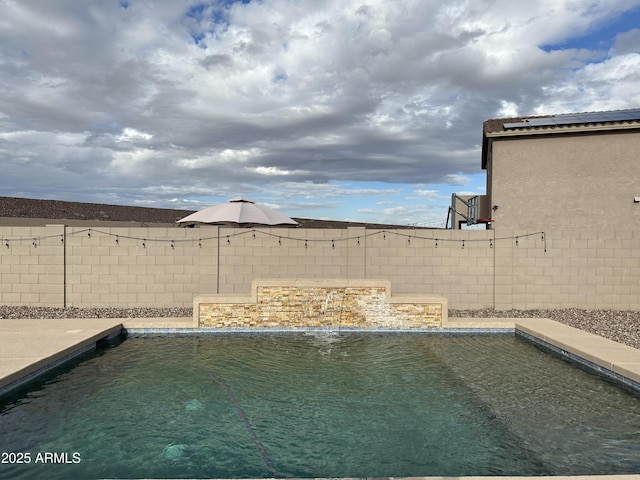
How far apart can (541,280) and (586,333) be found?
3342mm

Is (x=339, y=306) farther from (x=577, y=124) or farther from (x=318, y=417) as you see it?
(x=577, y=124)

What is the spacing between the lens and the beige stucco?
15727mm

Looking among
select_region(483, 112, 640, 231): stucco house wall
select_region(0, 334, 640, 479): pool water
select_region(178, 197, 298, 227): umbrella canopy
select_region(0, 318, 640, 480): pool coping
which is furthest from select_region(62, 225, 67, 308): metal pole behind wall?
select_region(483, 112, 640, 231): stucco house wall

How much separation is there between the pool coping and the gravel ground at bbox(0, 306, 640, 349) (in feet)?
3.01

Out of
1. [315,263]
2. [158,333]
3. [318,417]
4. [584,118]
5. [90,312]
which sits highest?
[584,118]

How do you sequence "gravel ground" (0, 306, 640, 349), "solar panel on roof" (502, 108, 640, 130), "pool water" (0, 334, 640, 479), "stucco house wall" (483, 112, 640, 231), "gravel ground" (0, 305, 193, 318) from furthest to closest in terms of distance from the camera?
"solar panel on roof" (502, 108, 640, 130) < "stucco house wall" (483, 112, 640, 231) < "gravel ground" (0, 305, 193, 318) < "gravel ground" (0, 306, 640, 349) < "pool water" (0, 334, 640, 479)

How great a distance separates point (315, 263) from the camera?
44.8 ft

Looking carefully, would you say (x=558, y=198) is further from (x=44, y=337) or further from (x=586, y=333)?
(x=44, y=337)

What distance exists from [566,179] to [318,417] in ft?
47.7

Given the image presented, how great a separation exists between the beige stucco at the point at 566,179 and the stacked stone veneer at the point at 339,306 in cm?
723

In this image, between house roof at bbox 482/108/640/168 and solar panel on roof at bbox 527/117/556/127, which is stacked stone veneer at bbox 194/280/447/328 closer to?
house roof at bbox 482/108/640/168

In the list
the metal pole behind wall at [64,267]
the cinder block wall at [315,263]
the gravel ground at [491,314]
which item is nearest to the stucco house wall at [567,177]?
the cinder block wall at [315,263]

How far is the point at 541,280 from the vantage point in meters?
13.6

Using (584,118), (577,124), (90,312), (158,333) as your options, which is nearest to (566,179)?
(577,124)
